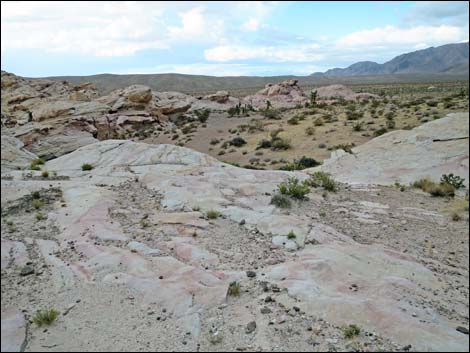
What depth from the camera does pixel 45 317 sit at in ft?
15.2

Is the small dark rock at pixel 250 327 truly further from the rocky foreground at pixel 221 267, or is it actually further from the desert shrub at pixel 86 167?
the desert shrub at pixel 86 167

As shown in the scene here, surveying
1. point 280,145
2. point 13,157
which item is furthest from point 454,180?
point 280,145

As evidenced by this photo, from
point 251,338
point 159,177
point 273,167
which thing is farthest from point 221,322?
point 273,167

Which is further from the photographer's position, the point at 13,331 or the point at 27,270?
the point at 27,270

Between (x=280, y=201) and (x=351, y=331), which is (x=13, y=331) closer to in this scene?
(x=351, y=331)

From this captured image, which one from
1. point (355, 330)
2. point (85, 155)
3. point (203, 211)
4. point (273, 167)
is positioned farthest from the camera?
point (273, 167)

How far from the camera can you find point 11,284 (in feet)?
16.7

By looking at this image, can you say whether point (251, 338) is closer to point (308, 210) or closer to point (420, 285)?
point (420, 285)

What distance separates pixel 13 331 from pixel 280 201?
225 inches

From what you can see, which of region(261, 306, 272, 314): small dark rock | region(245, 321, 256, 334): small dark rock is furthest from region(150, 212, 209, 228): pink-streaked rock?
region(245, 321, 256, 334): small dark rock

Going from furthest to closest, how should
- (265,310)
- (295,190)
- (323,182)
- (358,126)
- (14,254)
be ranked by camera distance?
(358,126) < (323,182) < (295,190) < (14,254) < (265,310)

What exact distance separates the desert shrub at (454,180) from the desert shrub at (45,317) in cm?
938

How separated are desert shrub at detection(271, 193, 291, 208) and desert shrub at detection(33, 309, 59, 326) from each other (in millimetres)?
5172

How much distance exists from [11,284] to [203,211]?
12.9 feet
